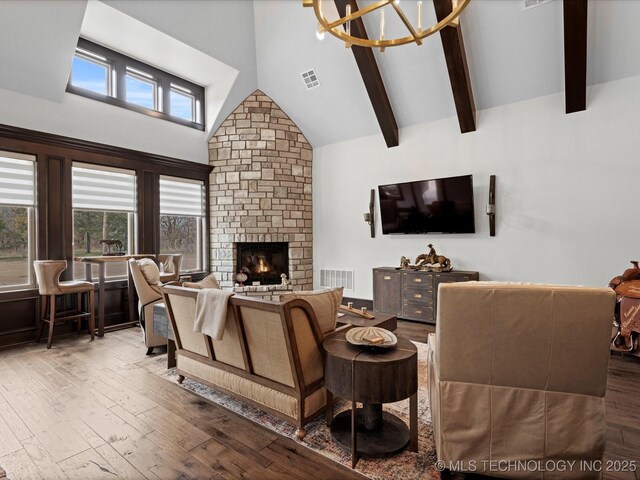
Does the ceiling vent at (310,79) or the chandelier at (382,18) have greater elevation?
the ceiling vent at (310,79)

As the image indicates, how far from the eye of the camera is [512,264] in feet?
15.4

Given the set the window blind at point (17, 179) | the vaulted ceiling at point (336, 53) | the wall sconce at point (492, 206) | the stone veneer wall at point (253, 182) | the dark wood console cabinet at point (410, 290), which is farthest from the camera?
the stone veneer wall at point (253, 182)

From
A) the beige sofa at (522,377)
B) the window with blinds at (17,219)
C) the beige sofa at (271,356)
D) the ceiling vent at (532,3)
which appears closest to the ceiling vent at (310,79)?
the ceiling vent at (532,3)

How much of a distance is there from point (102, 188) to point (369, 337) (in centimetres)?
484

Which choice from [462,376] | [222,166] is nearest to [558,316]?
[462,376]

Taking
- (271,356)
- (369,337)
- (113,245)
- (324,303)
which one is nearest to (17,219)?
(113,245)

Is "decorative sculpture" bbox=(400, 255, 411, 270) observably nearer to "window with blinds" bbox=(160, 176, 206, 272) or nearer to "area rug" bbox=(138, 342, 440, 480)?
"area rug" bbox=(138, 342, 440, 480)

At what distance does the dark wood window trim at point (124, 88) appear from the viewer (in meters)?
4.88

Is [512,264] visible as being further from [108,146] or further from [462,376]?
[108,146]

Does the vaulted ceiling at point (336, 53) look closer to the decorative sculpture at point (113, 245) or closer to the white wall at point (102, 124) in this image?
the white wall at point (102, 124)

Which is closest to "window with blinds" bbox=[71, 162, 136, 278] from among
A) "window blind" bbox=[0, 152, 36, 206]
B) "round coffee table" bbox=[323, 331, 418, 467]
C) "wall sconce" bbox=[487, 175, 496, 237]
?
"window blind" bbox=[0, 152, 36, 206]

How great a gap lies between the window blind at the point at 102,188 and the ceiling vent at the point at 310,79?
3227mm

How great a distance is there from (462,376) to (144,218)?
17.4 feet

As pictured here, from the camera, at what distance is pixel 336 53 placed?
5.05 meters
